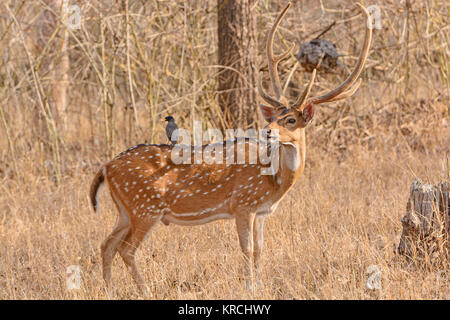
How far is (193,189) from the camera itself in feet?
15.9

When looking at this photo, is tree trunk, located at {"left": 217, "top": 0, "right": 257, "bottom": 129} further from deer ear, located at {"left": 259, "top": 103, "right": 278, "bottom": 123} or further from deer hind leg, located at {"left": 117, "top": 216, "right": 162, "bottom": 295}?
deer hind leg, located at {"left": 117, "top": 216, "right": 162, "bottom": 295}

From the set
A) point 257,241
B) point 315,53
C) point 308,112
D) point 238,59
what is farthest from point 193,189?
point 315,53

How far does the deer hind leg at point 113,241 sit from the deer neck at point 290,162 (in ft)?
4.22

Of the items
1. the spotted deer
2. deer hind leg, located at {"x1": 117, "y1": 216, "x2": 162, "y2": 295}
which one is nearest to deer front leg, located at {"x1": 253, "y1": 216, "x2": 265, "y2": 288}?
the spotted deer

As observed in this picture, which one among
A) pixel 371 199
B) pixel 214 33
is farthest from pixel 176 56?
pixel 371 199

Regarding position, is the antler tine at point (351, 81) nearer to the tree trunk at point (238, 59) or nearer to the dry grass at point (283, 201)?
the dry grass at point (283, 201)

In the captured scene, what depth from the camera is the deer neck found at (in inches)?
183

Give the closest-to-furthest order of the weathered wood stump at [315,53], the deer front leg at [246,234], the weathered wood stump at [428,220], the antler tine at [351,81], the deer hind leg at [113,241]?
the antler tine at [351,81], the weathered wood stump at [428,220], the deer front leg at [246,234], the deer hind leg at [113,241], the weathered wood stump at [315,53]

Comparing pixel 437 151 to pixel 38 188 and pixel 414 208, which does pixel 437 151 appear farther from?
pixel 38 188

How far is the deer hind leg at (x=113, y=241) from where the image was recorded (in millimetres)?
4852

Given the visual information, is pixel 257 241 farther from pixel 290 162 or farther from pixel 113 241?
pixel 113 241

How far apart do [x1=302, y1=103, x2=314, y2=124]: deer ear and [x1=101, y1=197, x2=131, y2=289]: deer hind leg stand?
65.4 inches

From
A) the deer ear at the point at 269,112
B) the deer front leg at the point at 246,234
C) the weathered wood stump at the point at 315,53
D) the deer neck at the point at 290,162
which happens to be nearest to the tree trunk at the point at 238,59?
the weathered wood stump at the point at 315,53
